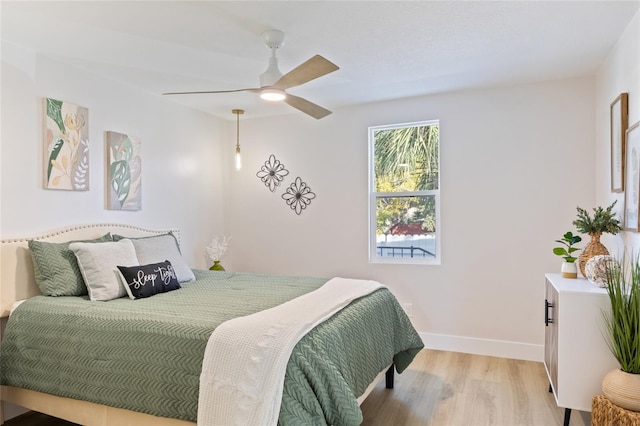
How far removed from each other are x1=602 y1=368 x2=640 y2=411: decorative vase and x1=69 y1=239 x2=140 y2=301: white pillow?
279 cm

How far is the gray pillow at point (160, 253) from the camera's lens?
312 centimetres

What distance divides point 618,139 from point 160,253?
3307 mm

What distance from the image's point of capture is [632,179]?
2.42m

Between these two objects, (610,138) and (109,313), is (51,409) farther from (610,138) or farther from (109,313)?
(610,138)

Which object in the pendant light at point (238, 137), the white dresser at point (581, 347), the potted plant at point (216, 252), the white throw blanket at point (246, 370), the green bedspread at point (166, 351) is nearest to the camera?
the white throw blanket at point (246, 370)

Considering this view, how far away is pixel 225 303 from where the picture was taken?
2432mm

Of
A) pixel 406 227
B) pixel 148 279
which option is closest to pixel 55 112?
pixel 148 279

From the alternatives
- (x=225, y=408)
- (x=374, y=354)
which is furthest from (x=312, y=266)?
(x=225, y=408)

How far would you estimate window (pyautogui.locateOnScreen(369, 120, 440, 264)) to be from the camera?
160 inches

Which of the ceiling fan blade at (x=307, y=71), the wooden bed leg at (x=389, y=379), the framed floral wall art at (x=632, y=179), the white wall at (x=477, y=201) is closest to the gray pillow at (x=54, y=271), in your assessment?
the ceiling fan blade at (x=307, y=71)

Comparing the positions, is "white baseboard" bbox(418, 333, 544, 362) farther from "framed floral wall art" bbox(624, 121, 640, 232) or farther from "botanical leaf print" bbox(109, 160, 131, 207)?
"botanical leaf print" bbox(109, 160, 131, 207)

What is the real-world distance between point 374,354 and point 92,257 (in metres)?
1.89

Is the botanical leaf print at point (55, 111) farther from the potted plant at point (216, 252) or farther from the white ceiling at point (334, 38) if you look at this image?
the potted plant at point (216, 252)

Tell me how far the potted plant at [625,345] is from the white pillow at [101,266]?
9.16ft
